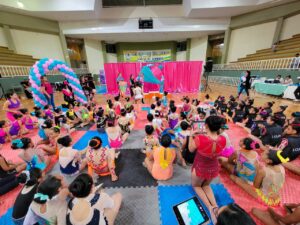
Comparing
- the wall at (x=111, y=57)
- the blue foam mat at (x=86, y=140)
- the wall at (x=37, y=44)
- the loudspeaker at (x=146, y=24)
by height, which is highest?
the loudspeaker at (x=146, y=24)

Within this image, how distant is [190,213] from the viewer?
5.78 feet

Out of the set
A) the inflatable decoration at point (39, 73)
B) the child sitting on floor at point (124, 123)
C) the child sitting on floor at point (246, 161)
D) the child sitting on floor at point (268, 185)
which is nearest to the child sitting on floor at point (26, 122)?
the inflatable decoration at point (39, 73)

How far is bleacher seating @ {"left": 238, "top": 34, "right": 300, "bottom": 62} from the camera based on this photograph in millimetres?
9516

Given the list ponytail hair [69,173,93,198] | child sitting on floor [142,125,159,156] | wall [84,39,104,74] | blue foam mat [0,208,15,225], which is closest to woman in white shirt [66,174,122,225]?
ponytail hair [69,173,93,198]

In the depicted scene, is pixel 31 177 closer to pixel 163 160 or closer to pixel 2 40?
pixel 163 160

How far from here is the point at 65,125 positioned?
13.8ft

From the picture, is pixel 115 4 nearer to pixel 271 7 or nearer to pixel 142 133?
pixel 271 7

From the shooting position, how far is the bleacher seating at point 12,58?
973 cm

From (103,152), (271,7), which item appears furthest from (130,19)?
(103,152)

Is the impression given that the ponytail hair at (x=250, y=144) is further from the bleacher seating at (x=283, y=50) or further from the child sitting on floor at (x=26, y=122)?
the bleacher seating at (x=283, y=50)

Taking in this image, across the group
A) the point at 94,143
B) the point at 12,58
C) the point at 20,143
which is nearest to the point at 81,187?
the point at 94,143

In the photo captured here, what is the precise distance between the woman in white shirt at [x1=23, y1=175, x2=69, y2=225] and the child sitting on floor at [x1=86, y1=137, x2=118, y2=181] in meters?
→ 0.82

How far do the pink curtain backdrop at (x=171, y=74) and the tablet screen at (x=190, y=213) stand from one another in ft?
27.0

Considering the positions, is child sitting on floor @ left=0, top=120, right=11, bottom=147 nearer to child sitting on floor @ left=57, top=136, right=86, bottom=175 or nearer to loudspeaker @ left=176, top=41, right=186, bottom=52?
child sitting on floor @ left=57, top=136, right=86, bottom=175
